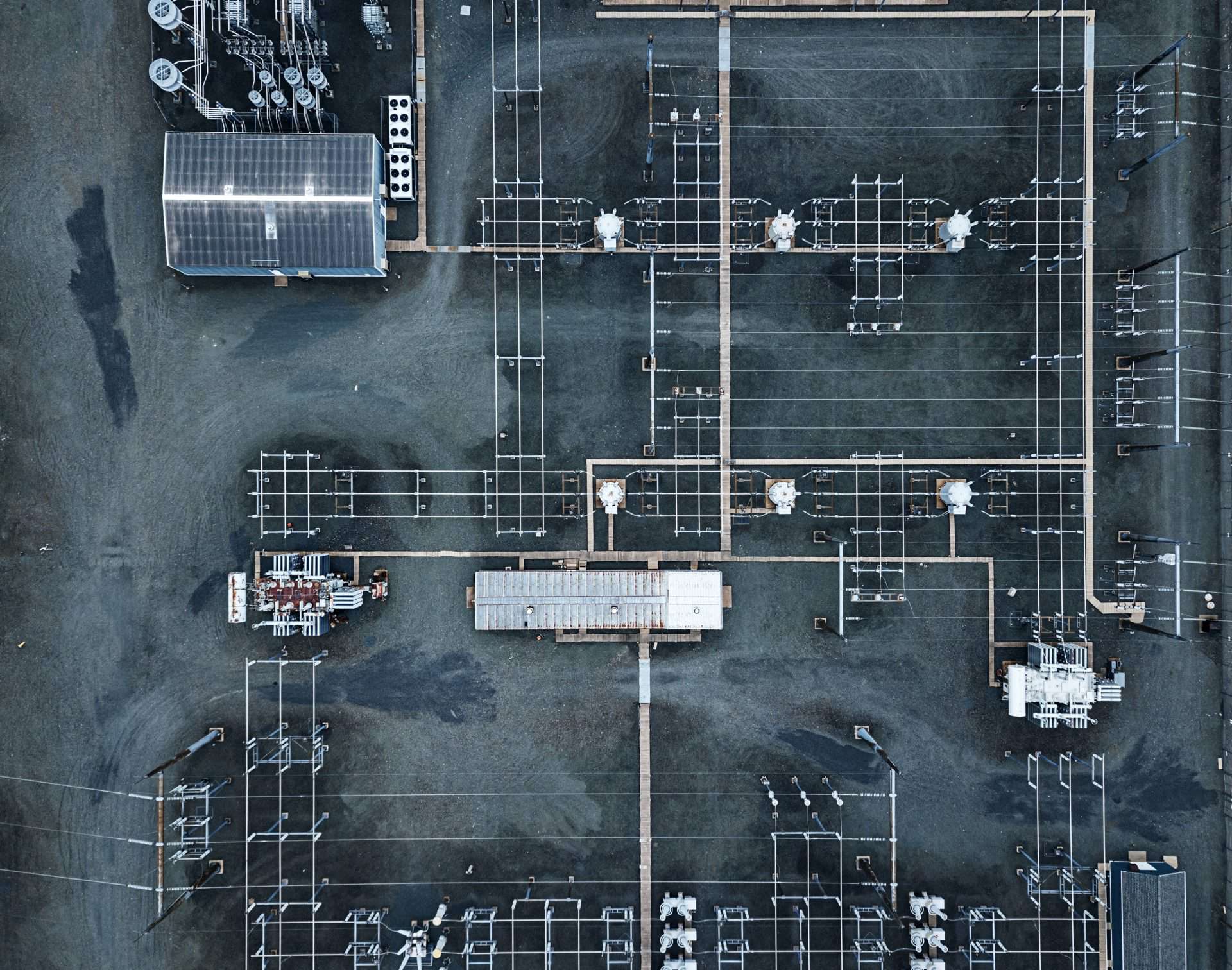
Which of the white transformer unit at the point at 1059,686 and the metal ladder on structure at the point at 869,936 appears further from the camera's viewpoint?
the metal ladder on structure at the point at 869,936

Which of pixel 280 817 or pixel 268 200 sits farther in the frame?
pixel 280 817

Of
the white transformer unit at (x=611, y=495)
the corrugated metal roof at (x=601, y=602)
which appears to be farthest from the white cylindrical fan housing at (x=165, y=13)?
the corrugated metal roof at (x=601, y=602)

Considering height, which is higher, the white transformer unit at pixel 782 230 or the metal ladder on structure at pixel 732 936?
the white transformer unit at pixel 782 230

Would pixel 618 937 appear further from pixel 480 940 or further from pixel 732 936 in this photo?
pixel 480 940

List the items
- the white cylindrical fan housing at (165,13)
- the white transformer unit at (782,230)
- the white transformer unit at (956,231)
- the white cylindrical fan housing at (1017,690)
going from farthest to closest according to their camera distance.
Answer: the white cylindrical fan housing at (1017,690) < the white transformer unit at (782,230) < the white transformer unit at (956,231) < the white cylindrical fan housing at (165,13)

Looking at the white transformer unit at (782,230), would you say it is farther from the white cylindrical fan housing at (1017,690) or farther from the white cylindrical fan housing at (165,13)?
the white cylindrical fan housing at (165,13)

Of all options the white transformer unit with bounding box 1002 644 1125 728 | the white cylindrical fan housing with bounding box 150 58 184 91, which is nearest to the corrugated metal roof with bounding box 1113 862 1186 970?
the white transformer unit with bounding box 1002 644 1125 728

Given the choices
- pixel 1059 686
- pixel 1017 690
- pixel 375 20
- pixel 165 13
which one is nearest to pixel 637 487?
pixel 1017 690

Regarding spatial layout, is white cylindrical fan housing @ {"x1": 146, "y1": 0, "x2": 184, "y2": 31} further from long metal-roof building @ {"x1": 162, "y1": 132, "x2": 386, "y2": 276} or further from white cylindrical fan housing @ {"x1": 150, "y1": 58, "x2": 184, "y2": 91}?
long metal-roof building @ {"x1": 162, "y1": 132, "x2": 386, "y2": 276}
